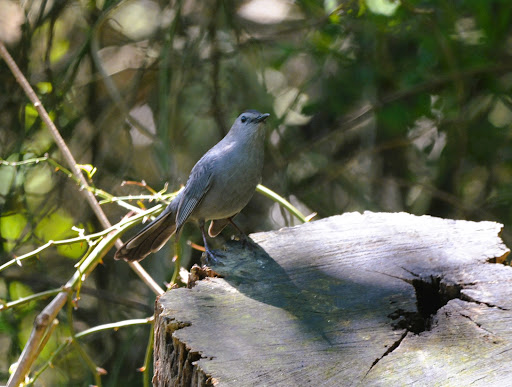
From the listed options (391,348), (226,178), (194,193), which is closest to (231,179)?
(226,178)

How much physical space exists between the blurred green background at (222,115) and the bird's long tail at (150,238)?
3.20 feet

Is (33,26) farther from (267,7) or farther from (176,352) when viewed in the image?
(176,352)

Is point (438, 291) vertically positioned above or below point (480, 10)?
below

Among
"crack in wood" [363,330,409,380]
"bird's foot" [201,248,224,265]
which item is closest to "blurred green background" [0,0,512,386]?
"bird's foot" [201,248,224,265]

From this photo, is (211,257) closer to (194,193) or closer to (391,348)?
(194,193)

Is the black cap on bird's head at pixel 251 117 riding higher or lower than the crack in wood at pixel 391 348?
higher

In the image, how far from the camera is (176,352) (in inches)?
67.5

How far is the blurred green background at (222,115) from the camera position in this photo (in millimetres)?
3930

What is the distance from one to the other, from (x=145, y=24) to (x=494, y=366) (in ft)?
11.4

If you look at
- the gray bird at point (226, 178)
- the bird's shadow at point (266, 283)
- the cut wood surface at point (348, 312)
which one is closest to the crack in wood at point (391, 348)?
the cut wood surface at point (348, 312)

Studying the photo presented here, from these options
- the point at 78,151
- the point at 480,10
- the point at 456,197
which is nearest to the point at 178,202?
the point at 78,151

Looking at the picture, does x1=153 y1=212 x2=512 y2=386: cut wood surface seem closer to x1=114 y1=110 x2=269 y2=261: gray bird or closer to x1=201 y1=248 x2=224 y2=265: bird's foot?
x1=201 y1=248 x2=224 y2=265: bird's foot

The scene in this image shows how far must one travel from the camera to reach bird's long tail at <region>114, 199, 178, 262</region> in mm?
2711

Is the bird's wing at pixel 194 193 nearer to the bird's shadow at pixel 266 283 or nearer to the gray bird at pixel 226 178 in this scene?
the gray bird at pixel 226 178
